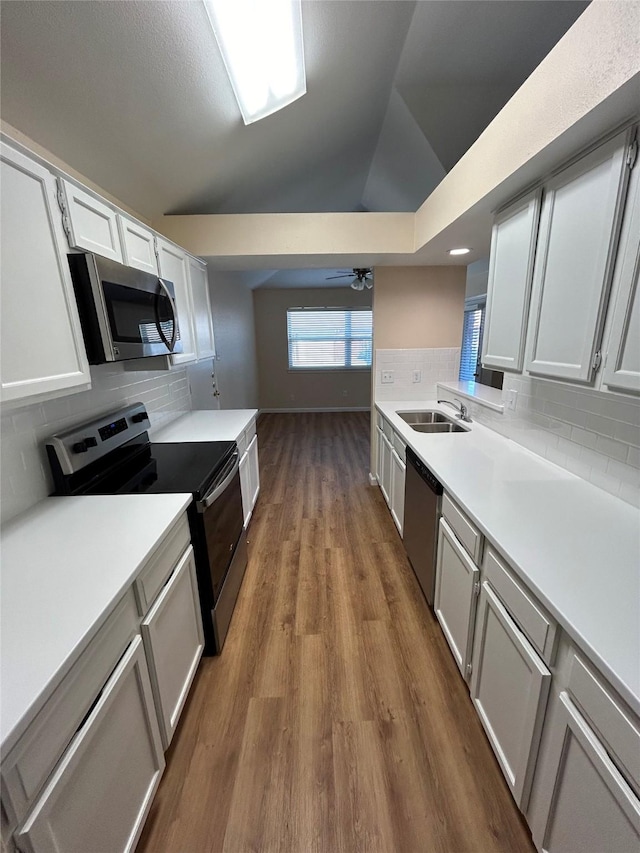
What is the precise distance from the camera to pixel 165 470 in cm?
180

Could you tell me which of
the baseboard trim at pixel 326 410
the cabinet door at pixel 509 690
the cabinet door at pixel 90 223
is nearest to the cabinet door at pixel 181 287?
the cabinet door at pixel 90 223

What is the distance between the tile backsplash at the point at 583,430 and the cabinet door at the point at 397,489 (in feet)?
2.49

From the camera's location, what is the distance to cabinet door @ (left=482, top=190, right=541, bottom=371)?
4.72 ft

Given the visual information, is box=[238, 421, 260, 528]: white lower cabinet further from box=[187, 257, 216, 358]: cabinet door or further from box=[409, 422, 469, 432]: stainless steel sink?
box=[409, 422, 469, 432]: stainless steel sink

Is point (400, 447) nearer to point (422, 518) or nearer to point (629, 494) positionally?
point (422, 518)

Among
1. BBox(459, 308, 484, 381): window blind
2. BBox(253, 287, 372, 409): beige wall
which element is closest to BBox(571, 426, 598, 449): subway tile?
BBox(459, 308, 484, 381): window blind

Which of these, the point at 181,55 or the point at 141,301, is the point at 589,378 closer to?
the point at 141,301

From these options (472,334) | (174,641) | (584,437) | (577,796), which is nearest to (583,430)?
(584,437)

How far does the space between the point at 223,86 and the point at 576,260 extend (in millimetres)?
1826

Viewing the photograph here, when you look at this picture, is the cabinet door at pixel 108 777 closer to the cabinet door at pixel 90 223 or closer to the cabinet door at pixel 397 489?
the cabinet door at pixel 90 223

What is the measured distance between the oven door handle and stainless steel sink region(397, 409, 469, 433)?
4.72ft

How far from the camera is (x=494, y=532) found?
3.95ft

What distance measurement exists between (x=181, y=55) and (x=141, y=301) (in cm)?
103

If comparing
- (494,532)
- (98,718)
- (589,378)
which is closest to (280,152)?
(589,378)
